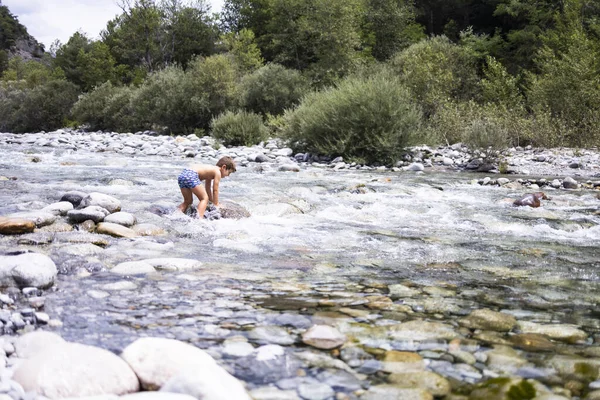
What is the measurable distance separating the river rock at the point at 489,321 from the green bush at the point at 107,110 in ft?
81.9

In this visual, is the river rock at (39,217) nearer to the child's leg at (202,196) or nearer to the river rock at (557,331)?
the child's leg at (202,196)

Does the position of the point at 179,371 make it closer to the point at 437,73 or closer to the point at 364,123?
the point at 364,123

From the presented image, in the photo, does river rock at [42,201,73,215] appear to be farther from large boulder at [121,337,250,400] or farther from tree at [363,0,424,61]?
tree at [363,0,424,61]

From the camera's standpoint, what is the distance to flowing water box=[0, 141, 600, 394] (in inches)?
122

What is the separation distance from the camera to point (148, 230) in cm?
545

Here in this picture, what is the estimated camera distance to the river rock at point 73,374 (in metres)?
2.02

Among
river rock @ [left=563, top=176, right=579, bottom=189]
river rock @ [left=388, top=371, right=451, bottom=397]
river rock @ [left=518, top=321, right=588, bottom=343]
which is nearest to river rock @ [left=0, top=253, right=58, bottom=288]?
river rock @ [left=388, top=371, right=451, bottom=397]

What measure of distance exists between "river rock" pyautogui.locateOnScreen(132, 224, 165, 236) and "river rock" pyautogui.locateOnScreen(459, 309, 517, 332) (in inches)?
135

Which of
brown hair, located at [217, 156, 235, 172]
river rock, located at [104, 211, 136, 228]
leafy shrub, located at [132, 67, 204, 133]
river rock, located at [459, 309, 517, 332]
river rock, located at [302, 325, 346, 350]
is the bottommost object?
river rock, located at [459, 309, 517, 332]

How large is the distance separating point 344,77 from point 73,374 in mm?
22753

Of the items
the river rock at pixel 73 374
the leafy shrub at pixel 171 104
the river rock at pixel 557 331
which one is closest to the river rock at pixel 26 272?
the river rock at pixel 73 374

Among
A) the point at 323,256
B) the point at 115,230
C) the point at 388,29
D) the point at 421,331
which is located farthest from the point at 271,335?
the point at 388,29

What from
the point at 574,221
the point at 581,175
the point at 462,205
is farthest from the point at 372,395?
the point at 581,175

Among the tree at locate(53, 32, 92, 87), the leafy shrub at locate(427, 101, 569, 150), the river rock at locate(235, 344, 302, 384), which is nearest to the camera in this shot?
the river rock at locate(235, 344, 302, 384)
